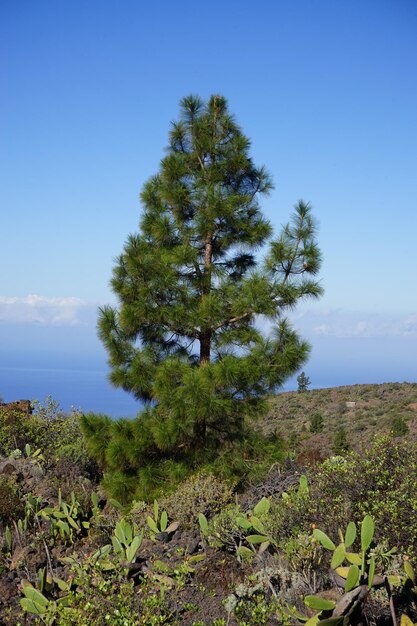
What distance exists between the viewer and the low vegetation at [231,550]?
17.2 ft

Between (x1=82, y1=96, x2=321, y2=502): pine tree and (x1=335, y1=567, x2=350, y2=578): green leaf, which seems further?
(x1=82, y1=96, x2=321, y2=502): pine tree

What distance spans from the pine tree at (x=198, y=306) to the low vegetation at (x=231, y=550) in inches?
32.5

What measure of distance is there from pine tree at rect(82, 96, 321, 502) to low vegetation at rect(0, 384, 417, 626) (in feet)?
2.71

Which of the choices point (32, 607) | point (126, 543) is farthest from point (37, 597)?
point (126, 543)

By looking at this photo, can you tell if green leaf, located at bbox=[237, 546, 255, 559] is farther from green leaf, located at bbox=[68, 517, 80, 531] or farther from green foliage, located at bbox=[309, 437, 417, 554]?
green leaf, located at bbox=[68, 517, 80, 531]

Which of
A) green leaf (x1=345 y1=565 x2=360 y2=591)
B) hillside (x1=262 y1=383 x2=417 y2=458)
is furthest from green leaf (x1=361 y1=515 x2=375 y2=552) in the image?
hillside (x1=262 y1=383 x2=417 y2=458)

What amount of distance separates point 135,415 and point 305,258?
12.5 ft

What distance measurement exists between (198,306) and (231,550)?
14.2ft

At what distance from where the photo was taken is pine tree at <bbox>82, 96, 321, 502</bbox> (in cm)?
986

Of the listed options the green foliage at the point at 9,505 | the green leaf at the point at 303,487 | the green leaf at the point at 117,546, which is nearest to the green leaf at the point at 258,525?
the green leaf at the point at 303,487

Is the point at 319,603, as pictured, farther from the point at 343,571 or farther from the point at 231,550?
the point at 231,550

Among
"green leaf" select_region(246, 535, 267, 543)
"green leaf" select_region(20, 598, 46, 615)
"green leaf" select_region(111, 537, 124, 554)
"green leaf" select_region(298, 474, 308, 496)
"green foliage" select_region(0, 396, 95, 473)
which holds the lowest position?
"green leaf" select_region(20, 598, 46, 615)

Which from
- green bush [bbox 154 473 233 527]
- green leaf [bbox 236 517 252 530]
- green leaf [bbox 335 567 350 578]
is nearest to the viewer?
green leaf [bbox 335 567 350 578]

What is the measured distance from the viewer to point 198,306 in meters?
10.3
